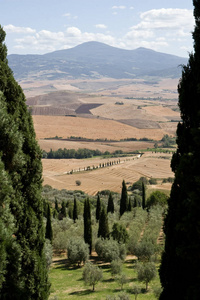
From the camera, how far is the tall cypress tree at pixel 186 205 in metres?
7.10

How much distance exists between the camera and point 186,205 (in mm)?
7125

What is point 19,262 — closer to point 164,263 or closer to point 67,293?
point 164,263

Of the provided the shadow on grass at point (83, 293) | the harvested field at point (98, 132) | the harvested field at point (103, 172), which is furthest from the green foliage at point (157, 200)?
the harvested field at point (98, 132)

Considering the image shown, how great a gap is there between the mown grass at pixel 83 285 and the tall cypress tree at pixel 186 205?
39.0 ft

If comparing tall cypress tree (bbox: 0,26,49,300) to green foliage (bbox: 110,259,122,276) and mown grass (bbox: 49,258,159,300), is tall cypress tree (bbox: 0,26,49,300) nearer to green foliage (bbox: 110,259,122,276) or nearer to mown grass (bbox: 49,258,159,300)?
mown grass (bbox: 49,258,159,300)

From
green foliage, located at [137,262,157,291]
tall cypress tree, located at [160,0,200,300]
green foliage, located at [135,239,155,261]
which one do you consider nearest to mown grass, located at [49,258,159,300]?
green foliage, located at [137,262,157,291]

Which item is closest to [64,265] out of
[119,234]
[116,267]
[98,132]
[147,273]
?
[119,234]

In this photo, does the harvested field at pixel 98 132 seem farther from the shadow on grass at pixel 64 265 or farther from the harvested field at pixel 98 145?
the shadow on grass at pixel 64 265

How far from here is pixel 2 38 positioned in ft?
34.0

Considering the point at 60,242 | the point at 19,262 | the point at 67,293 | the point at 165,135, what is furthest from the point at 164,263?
the point at 165,135

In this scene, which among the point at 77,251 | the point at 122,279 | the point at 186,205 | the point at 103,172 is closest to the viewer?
the point at 186,205

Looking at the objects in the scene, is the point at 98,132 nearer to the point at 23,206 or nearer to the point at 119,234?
the point at 119,234

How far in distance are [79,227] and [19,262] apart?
29.4 metres

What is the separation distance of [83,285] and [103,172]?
260 ft
